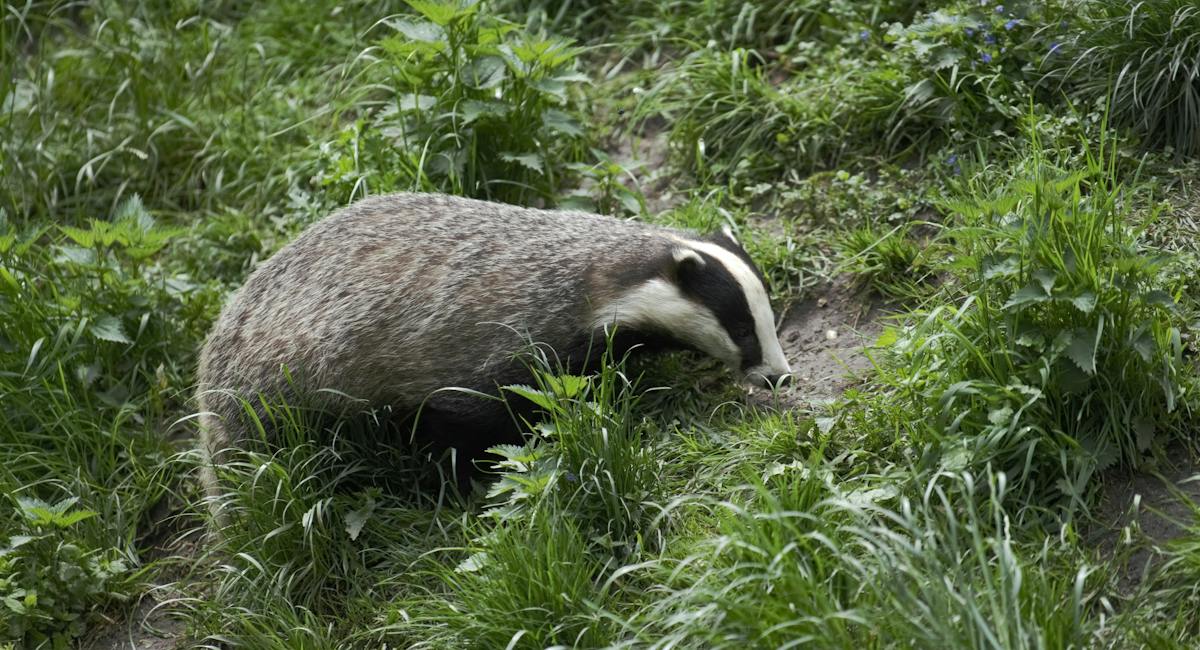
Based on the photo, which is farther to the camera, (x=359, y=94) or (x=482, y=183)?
(x=359, y=94)

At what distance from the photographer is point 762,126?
589 centimetres

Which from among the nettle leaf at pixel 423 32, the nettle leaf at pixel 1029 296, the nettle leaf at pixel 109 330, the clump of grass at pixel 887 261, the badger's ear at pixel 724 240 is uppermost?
the nettle leaf at pixel 423 32

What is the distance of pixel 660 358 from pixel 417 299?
38.8 inches

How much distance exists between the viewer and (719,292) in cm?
458

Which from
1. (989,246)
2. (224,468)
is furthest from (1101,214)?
(224,468)

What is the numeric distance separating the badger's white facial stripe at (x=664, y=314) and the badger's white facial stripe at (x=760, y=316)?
10cm

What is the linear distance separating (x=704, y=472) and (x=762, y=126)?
2125 mm

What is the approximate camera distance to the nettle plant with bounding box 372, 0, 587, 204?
5.55 m

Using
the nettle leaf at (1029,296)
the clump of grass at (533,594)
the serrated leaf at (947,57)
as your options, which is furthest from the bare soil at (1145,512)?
the serrated leaf at (947,57)

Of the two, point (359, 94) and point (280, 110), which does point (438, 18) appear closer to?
point (359, 94)

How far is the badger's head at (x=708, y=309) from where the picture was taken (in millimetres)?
4586

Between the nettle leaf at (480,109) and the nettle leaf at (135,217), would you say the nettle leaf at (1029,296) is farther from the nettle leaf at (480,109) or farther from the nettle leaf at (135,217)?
the nettle leaf at (135,217)

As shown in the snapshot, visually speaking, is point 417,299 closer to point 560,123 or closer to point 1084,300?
point 560,123

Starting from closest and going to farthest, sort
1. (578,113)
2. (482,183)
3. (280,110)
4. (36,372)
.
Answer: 1. (36,372)
2. (482,183)
3. (578,113)
4. (280,110)
